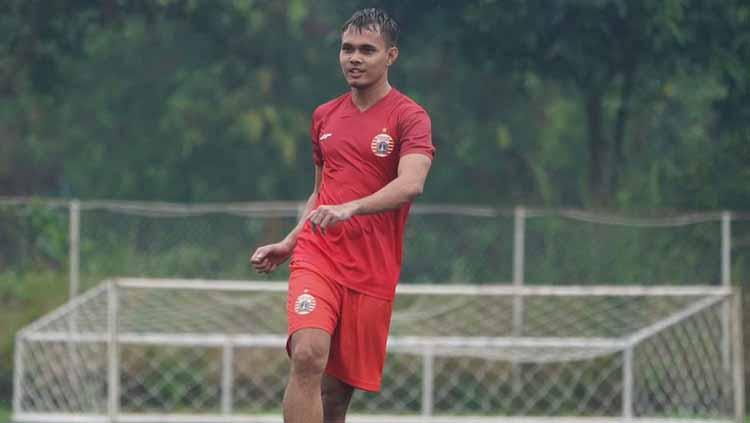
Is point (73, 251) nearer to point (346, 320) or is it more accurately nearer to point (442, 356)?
point (442, 356)

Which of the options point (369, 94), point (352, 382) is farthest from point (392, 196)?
point (352, 382)

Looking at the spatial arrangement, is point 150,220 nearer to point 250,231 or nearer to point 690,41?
point 250,231

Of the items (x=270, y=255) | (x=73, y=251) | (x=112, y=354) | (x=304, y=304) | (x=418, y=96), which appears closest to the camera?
(x=304, y=304)

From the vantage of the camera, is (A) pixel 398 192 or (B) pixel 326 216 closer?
(B) pixel 326 216

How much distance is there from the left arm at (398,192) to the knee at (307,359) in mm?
487

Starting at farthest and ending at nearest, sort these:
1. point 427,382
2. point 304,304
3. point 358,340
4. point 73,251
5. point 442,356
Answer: point 73,251
point 442,356
point 427,382
point 358,340
point 304,304

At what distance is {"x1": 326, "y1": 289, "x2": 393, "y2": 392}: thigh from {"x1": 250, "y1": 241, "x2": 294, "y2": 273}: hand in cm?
35

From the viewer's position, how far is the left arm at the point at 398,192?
513cm

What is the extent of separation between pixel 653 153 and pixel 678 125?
2.00m

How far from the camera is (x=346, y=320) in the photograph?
552 cm

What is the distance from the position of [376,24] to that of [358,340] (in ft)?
3.98

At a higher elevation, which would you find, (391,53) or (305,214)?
(391,53)

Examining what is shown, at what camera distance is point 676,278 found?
1277 centimetres

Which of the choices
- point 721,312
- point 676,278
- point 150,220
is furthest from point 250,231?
point 721,312
